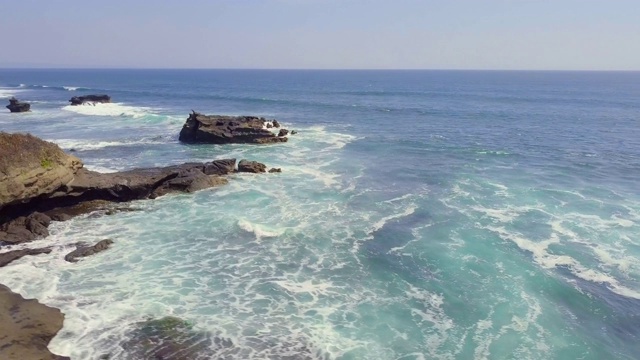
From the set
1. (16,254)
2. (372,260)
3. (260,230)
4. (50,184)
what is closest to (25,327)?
(16,254)

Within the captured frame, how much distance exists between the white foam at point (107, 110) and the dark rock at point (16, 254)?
55355 millimetres

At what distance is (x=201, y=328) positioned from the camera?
17.3 meters

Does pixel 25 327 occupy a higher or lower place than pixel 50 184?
lower

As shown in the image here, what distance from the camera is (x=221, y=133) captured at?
5194 cm

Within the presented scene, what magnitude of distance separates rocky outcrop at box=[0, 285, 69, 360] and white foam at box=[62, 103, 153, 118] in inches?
2397

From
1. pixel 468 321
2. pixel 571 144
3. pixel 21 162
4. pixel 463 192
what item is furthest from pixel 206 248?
pixel 571 144

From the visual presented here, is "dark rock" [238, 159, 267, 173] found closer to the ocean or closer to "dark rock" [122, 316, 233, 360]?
the ocean

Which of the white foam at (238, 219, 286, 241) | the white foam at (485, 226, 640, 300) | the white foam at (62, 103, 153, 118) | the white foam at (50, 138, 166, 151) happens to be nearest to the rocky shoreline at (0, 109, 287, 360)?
the white foam at (238, 219, 286, 241)

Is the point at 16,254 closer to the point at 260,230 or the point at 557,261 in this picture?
the point at 260,230

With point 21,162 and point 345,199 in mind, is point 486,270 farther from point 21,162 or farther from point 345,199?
point 21,162

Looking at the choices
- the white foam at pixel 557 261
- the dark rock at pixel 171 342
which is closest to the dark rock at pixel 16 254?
the dark rock at pixel 171 342

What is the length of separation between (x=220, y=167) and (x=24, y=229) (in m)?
15.0

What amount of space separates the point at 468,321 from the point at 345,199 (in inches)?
606

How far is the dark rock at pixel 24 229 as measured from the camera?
80.8 feet
